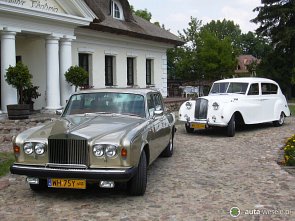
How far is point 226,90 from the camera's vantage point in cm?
1309

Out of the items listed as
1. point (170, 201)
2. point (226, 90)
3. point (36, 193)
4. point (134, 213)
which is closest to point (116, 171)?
point (134, 213)

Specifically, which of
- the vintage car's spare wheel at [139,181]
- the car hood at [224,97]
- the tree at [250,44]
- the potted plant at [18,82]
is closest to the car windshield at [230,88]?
the car hood at [224,97]

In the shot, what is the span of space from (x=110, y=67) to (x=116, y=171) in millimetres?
14774

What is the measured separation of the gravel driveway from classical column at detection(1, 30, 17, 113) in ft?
20.7

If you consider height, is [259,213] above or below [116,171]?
below

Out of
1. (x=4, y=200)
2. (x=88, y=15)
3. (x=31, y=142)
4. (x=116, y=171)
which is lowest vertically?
(x=4, y=200)

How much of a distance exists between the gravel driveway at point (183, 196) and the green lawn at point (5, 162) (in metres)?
0.35

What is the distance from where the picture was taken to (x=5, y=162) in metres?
7.86

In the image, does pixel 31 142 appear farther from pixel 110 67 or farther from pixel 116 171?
pixel 110 67

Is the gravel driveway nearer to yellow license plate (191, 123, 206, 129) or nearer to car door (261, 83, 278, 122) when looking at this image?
yellow license plate (191, 123, 206, 129)

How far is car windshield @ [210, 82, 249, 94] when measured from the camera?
1280 centimetres

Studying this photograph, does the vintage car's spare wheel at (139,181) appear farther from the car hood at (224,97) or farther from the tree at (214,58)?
the tree at (214,58)

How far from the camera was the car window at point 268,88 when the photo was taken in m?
13.3

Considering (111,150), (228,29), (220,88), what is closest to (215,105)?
(220,88)
